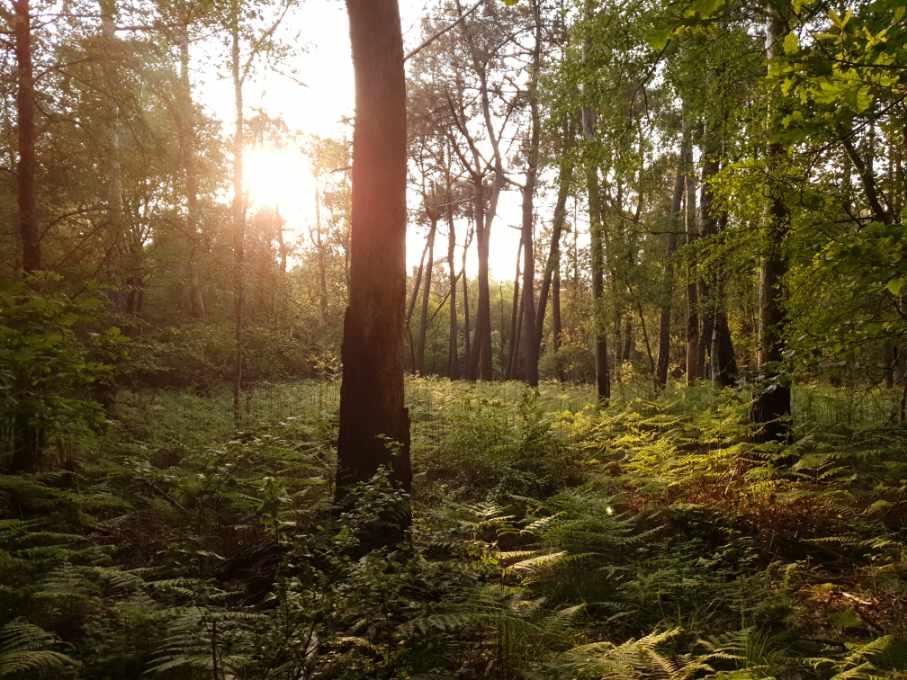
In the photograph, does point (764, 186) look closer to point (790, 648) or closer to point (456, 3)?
point (790, 648)

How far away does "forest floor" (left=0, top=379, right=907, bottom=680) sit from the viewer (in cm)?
289

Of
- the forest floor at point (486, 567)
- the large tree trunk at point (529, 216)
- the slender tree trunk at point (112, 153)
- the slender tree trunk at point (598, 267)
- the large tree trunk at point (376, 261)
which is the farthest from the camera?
the large tree trunk at point (529, 216)

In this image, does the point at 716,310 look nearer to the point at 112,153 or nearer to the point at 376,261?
the point at 376,261

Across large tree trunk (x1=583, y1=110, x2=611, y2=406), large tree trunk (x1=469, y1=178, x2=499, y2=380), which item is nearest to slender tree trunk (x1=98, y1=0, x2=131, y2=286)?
large tree trunk (x1=583, y1=110, x2=611, y2=406)

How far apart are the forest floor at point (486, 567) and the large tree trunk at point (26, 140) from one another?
8.86 ft

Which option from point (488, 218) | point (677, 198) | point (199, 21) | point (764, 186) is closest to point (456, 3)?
point (488, 218)

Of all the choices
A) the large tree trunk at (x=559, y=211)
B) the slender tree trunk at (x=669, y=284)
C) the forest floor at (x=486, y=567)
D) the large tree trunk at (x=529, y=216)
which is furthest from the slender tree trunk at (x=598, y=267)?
the forest floor at (x=486, y=567)

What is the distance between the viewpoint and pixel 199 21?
9.08 meters

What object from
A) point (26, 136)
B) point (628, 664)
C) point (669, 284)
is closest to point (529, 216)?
point (669, 284)

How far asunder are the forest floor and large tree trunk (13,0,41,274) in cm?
270

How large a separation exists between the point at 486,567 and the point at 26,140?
7917 mm

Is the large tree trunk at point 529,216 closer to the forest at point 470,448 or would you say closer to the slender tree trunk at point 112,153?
the forest at point 470,448

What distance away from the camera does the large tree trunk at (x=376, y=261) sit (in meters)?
5.14

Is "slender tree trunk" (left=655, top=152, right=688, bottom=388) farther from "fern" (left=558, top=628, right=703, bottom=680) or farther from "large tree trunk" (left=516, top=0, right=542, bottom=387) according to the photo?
"fern" (left=558, top=628, right=703, bottom=680)
